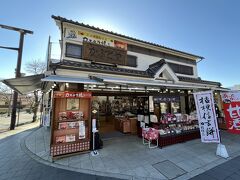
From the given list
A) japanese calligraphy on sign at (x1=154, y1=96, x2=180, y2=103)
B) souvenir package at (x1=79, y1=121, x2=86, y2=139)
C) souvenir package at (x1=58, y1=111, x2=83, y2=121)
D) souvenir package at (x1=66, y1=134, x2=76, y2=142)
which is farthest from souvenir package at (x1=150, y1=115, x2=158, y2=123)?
souvenir package at (x1=66, y1=134, x2=76, y2=142)

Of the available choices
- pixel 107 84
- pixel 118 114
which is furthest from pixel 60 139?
pixel 118 114

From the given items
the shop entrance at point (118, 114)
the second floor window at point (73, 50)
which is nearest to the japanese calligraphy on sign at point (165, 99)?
the shop entrance at point (118, 114)

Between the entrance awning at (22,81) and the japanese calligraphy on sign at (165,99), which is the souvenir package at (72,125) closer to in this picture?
the entrance awning at (22,81)

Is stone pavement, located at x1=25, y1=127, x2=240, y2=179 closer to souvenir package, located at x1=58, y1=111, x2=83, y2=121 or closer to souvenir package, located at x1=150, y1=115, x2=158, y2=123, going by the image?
souvenir package, located at x1=150, y1=115, x2=158, y2=123

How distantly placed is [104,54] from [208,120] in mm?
6930

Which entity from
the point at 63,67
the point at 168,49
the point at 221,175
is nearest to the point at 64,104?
the point at 63,67

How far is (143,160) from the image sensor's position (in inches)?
207

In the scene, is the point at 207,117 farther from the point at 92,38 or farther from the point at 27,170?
the point at 92,38

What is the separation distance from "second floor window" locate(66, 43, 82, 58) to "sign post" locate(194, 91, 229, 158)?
7068 mm

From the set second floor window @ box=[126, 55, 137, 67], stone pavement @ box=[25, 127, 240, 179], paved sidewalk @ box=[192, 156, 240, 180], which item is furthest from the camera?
second floor window @ box=[126, 55, 137, 67]

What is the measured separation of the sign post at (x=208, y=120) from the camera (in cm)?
557

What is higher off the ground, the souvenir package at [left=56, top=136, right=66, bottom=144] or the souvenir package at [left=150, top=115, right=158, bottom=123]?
the souvenir package at [left=150, top=115, right=158, bottom=123]

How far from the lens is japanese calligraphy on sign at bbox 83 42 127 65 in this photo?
8.10m

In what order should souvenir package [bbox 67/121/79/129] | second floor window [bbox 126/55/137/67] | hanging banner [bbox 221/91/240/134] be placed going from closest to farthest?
1. souvenir package [bbox 67/121/79/129]
2. hanging banner [bbox 221/91/240/134]
3. second floor window [bbox 126/55/137/67]
